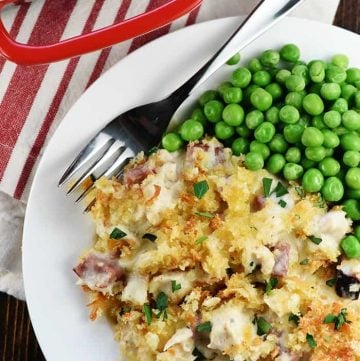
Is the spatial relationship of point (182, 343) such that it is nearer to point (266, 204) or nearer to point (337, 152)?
point (266, 204)

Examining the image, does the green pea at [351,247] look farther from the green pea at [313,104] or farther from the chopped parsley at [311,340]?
the green pea at [313,104]

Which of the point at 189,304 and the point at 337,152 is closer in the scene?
→ the point at 189,304

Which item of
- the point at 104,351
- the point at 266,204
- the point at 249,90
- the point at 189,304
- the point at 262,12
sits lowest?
the point at 104,351

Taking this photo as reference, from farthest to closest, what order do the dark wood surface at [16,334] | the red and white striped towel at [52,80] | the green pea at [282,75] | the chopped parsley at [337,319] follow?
the dark wood surface at [16,334] < the red and white striped towel at [52,80] < the green pea at [282,75] < the chopped parsley at [337,319]

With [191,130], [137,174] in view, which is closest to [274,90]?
[191,130]

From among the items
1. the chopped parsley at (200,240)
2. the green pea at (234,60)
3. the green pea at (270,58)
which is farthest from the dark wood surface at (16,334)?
the green pea at (270,58)

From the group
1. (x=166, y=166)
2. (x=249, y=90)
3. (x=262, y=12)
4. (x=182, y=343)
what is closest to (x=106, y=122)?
(x=166, y=166)

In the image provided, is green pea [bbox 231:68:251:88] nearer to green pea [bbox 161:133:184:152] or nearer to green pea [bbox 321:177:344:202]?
green pea [bbox 161:133:184:152]
